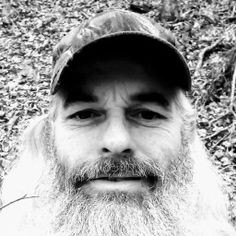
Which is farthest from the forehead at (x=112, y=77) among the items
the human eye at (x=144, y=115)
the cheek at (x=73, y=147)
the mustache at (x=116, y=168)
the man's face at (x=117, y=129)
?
the mustache at (x=116, y=168)

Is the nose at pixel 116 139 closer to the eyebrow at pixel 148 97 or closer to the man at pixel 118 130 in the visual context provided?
the man at pixel 118 130

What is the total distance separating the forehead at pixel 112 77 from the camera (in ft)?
7.33

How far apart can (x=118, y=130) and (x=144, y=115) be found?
25 centimetres

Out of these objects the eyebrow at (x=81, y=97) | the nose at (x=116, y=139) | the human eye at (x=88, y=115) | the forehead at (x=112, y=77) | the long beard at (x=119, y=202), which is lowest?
the long beard at (x=119, y=202)

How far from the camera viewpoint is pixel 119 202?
2.16 m

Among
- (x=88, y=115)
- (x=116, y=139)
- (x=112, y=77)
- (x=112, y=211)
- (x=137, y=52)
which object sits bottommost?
(x=112, y=211)

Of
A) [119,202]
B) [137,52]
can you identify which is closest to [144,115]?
[137,52]

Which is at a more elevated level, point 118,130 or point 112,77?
point 112,77

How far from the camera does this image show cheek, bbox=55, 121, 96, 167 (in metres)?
2.19

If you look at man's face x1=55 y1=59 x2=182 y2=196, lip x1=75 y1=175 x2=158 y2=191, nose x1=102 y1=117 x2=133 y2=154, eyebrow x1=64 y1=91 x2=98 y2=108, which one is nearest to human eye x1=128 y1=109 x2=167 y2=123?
A: man's face x1=55 y1=59 x2=182 y2=196

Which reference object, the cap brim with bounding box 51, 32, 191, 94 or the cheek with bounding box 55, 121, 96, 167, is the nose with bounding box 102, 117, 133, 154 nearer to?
the cheek with bounding box 55, 121, 96, 167

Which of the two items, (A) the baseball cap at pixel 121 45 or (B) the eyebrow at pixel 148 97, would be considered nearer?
(A) the baseball cap at pixel 121 45

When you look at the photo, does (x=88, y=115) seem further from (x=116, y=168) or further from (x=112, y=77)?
(x=116, y=168)

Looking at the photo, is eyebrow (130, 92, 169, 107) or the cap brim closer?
the cap brim
